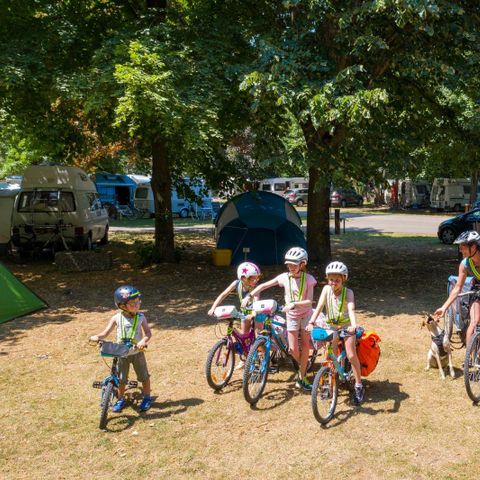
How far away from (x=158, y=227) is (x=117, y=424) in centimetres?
998

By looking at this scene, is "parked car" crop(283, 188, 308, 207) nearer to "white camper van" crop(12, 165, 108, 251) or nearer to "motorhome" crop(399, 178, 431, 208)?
"motorhome" crop(399, 178, 431, 208)

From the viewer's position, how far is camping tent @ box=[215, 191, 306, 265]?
592 inches

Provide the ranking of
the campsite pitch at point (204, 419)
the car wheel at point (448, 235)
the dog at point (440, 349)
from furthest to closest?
the car wheel at point (448, 235) < the dog at point (440, 349) < the campsite pitch at point (204, 419)

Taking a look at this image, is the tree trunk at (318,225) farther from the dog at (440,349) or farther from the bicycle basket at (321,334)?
the bicycle basket at (321,334)

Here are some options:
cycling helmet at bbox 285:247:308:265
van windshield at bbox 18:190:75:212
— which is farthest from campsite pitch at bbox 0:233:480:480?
van windshield at bbox 18:190:75:212

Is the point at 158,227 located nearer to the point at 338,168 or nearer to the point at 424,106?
the point at 338,168

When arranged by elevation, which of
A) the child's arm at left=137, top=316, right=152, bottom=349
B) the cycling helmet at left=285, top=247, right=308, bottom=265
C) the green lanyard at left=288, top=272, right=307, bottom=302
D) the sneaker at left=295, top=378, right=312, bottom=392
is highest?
the cycling helmet at left=285, top=247, right=308, bottom=265

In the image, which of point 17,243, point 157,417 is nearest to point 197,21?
point 17,243

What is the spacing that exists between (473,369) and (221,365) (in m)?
2.83

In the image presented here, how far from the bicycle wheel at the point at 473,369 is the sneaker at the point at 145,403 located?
3403mm

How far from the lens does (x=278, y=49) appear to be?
9.89 m

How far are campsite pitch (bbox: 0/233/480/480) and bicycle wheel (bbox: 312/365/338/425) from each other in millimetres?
133

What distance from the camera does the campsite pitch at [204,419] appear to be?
4.76m

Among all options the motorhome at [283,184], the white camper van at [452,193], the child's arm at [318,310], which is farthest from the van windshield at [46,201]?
the motorhome at [283,184]
